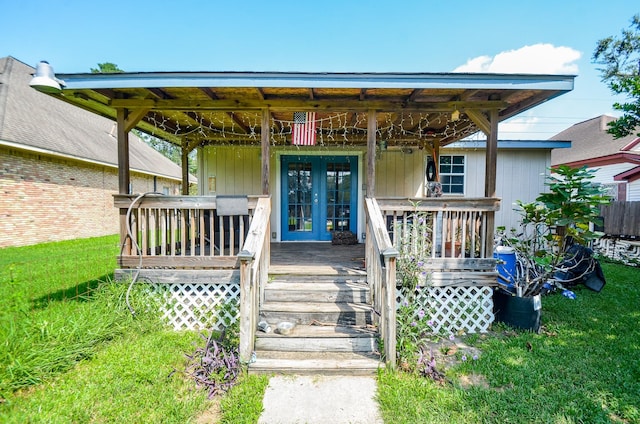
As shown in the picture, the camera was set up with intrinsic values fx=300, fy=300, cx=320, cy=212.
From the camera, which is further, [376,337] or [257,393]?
[376,337]

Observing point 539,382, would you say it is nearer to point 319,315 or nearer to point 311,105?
point 319,315

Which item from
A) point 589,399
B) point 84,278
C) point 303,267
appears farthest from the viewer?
point 84,278

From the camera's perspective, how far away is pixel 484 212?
3.75 metres

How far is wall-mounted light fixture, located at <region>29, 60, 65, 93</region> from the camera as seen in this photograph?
301 cm

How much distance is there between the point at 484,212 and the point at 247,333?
3096 millimetres

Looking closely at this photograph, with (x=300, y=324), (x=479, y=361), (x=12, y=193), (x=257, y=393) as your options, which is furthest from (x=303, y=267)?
(x=12, y=193)

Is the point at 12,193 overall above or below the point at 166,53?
below

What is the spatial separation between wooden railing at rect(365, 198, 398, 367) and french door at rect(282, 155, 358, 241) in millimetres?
3015

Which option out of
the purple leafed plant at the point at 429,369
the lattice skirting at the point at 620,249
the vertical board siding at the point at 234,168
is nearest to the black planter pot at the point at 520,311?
the purple leafed plant at the point at 429,369

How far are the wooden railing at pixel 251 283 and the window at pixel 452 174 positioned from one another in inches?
253

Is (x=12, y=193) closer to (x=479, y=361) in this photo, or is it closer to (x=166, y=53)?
(x=166, y=53)

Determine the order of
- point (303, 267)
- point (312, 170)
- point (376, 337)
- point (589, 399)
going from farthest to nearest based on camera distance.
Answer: point (312, 170) < point (303, 267) < point (376, 337) < point (589, 399)

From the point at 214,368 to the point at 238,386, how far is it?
30 cm

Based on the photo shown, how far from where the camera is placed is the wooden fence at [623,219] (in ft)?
24.1
